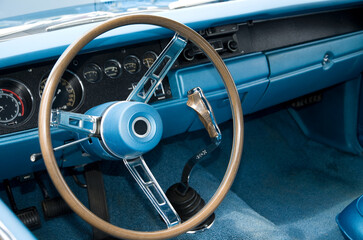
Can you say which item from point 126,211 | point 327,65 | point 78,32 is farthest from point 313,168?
point 78,32

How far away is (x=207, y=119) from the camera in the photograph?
4.10 feet

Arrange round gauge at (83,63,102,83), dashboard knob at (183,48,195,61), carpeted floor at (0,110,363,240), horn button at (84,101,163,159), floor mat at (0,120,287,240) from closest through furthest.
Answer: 1. horn button at (84,101,163,159)
2. round gauge at (83,63,102,83)
3. dashboard knob at (183,48,195,61)
4. floor mat at (0,120,287,240)
5. carpeted floor at (0,110,363,240)

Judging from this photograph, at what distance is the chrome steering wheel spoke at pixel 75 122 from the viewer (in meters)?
1.08

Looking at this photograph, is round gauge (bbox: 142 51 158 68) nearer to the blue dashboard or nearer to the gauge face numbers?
the blue dashboard

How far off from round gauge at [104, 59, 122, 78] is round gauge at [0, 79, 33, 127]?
296 mm

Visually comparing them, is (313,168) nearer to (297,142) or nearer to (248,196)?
(297,142)

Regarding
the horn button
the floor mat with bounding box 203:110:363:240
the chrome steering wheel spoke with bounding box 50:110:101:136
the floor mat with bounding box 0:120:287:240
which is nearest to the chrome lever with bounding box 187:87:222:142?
the horn button

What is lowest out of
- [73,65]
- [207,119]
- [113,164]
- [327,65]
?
[113,164]

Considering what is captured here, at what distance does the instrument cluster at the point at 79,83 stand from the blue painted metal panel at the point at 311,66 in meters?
0.60

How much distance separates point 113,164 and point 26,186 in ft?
1.52

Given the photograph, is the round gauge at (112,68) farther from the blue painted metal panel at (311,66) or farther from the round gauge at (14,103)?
the blue painted metal panel at (311,66)

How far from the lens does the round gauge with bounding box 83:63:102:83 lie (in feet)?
4.96

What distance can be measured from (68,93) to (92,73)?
0.40ft

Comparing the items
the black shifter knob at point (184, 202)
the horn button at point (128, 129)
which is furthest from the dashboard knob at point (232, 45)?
the horn button at point (128, 129)
